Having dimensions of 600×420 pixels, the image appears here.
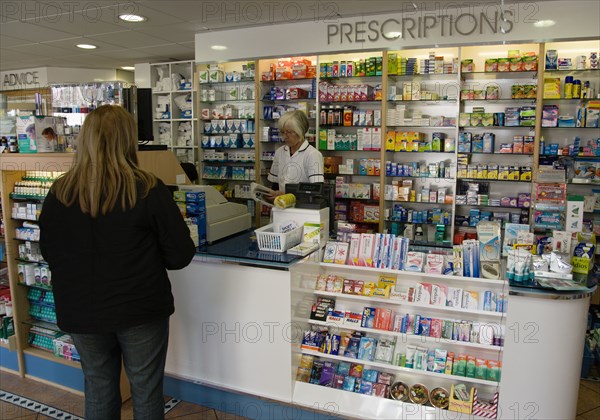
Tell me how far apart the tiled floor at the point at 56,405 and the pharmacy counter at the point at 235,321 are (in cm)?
22

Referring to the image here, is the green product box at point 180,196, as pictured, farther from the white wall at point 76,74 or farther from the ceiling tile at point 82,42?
the white wall at point 76,74

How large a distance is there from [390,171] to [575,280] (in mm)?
3199

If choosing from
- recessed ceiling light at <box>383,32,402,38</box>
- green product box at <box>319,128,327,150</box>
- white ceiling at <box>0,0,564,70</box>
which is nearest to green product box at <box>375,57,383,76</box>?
recessed ceiling light at <box>383,32,402,38</box>

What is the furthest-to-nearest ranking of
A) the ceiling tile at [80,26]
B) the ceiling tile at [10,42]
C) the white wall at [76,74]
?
the white wall at [76,74] < the ceiling tile at [10,42] < the ceiling tile at [80,26]

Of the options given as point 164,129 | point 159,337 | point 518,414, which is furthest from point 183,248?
point 164,129

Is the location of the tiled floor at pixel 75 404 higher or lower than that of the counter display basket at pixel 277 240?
lower

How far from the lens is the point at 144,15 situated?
5305 millimetres

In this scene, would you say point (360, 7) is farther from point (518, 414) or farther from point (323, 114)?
point (518, 414)

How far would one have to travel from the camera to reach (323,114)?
5734 millimetres

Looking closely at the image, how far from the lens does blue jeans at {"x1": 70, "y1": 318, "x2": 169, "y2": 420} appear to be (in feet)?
6.91

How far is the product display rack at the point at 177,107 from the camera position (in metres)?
7.46

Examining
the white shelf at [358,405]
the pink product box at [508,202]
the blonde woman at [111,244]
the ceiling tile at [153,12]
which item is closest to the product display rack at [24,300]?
the blonde woman at [111,244]

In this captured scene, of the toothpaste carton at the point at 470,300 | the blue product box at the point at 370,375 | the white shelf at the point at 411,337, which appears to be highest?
the toothpaste carton at the point at 470,300

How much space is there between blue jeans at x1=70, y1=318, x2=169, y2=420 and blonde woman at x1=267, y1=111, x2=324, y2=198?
215 centimetres
